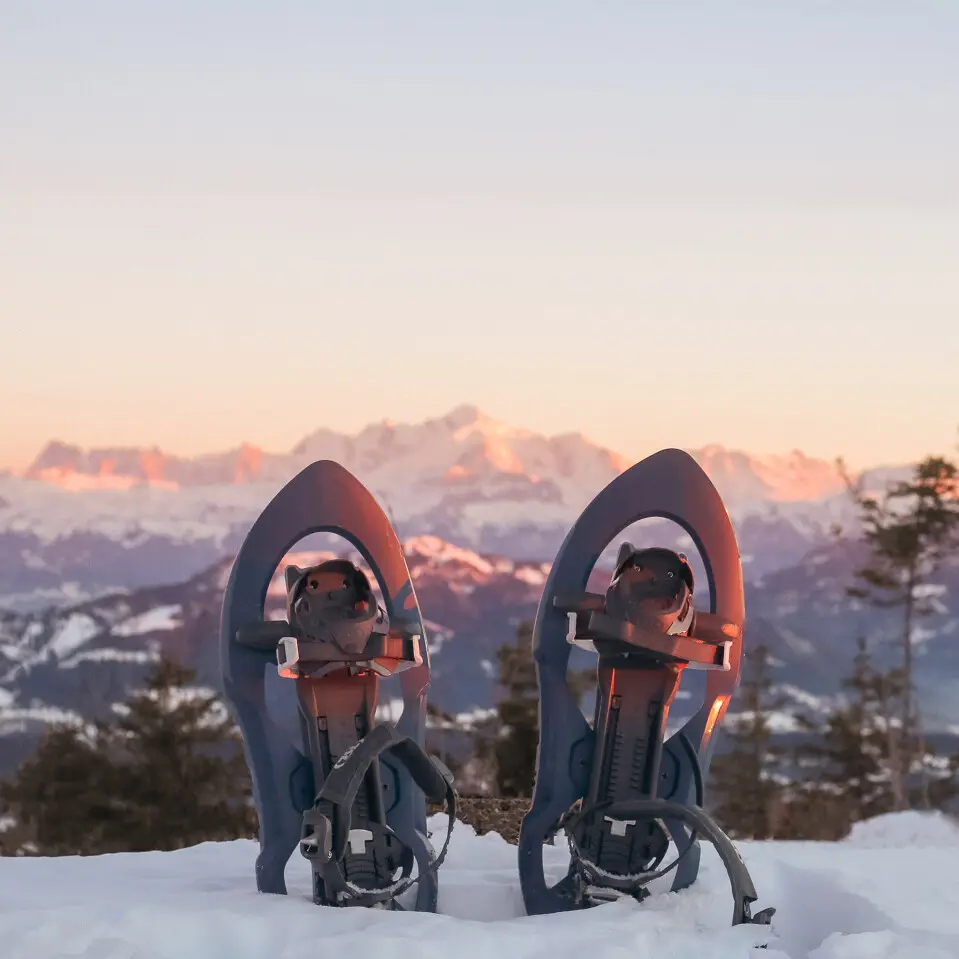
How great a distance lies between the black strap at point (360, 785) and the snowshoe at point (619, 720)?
35 centimetres

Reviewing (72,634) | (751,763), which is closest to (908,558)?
(751,763)

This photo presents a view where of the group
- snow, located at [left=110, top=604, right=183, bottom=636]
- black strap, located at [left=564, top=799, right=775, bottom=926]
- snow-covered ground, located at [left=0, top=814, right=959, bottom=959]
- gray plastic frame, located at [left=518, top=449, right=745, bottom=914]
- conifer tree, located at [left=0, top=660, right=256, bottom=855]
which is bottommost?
conifer tree, located at [left=0, top=660, right=256, bottom=855]

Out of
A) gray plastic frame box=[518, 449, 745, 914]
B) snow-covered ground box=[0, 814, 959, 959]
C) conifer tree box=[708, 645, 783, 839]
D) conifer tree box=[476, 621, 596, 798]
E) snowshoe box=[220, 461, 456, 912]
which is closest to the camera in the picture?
snow-covered ground box=[0, 814, 959, 959]

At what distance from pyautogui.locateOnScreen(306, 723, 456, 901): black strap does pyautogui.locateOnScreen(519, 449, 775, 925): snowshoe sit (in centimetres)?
35

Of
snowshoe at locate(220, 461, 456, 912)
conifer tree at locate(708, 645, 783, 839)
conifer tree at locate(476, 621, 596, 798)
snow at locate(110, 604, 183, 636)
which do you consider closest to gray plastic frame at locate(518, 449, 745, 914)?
snowshoe at locate(220, 461, 456, 912)

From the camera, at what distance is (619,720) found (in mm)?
4797

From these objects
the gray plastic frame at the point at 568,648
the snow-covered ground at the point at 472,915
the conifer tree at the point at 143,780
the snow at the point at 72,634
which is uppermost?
the gray plastic frame at the point at 568,648

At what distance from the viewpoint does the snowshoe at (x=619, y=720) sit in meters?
4.71

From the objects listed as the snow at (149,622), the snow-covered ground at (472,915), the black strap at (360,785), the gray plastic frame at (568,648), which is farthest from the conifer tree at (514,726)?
the black strap at (360,785)

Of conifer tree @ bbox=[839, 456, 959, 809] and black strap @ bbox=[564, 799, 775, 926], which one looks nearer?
black strap @ bbox=[564, 799, 775, 926]

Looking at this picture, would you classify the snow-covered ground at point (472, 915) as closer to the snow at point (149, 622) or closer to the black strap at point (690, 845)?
the black strap at point (690, 845)

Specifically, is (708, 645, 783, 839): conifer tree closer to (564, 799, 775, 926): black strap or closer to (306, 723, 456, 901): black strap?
(564, 799, 775, 926): black strap

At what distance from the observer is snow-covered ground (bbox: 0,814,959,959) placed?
3.73m

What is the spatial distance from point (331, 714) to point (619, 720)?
0.94m
